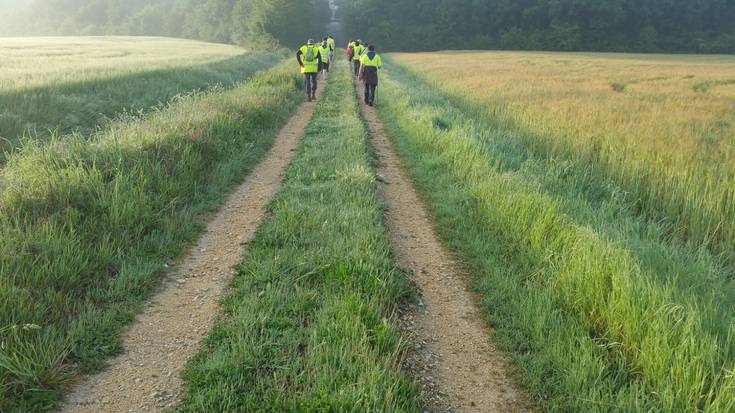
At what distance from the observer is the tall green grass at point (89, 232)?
3.44 m

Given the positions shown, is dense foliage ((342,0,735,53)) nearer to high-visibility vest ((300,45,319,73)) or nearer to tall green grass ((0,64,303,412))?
high-visibility vest ((300,45,319,73))

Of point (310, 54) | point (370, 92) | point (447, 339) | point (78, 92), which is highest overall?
point (310, 54)

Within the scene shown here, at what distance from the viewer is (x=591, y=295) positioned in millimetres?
4168

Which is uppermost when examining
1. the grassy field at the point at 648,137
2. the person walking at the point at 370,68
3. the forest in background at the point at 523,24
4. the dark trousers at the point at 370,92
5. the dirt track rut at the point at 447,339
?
the forest in background at the point at 523,24

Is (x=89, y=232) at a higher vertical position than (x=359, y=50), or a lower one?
lower

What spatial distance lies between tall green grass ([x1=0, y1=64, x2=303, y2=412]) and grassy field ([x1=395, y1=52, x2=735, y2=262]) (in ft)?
19.6

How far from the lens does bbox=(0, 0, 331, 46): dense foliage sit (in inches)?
2633

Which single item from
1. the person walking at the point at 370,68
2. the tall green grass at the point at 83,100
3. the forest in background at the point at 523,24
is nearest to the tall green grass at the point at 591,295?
the tall green grass at the point at 83,100

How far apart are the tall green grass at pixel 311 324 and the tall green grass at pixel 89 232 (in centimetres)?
88

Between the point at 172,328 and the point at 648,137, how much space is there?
30.7ft

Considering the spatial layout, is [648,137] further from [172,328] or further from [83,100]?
[83,100]

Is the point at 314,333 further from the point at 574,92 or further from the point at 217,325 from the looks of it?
the point at 574,92

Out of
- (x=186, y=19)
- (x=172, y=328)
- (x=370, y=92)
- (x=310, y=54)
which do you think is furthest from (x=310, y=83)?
(x=186, y=19)

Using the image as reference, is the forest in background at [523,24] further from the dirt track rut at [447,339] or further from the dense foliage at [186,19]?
the dirt track rut at [447,339]
